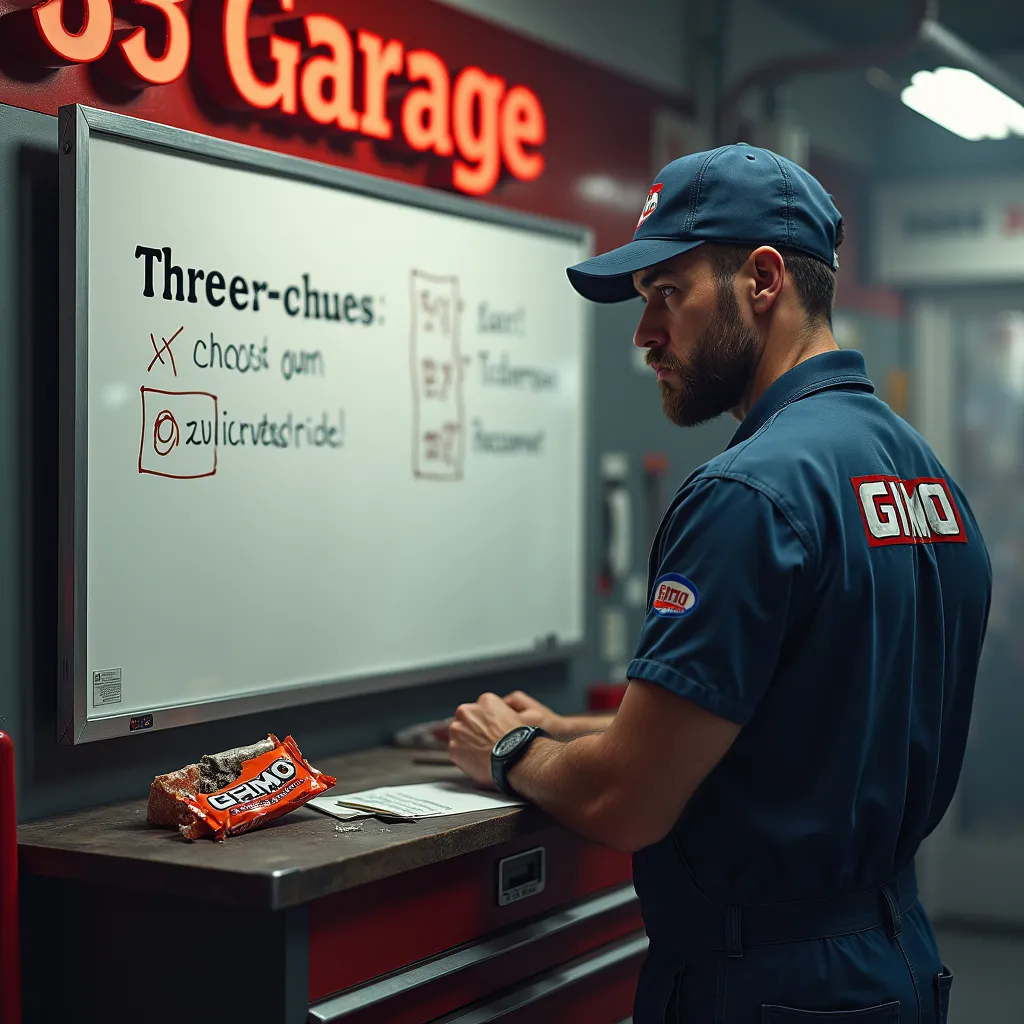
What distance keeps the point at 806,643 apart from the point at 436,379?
129 centimetres

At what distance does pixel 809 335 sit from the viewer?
1903mm

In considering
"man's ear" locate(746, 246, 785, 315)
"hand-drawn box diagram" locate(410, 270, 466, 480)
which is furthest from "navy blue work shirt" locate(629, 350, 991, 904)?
"hand-drawn box diagram" locate(410, 270, 466, 480)

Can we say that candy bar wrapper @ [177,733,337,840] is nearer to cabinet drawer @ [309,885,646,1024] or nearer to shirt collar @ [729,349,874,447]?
cabinet drawer @ [309,885,646,1024]

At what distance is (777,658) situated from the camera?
5.45 ft

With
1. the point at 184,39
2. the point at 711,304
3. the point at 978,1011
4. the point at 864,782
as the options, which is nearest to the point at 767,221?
the point at 711,304

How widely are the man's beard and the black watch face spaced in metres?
0.53

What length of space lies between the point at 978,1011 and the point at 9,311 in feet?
12.1

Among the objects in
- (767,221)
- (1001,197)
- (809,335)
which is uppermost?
(1001,197)

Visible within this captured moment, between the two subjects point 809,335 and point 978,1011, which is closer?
point 809,335

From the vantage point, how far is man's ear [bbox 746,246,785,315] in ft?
6.08

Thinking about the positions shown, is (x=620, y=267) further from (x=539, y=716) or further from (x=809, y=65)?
(x=809, y=65)

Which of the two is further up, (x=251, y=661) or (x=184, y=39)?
(x=184, y=39)

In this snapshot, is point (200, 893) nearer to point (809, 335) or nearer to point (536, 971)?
point (536, 971)

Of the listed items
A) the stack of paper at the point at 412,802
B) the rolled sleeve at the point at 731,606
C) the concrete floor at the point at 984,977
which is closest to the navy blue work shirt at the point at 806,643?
the rolled sleeve at the point at 731,606
